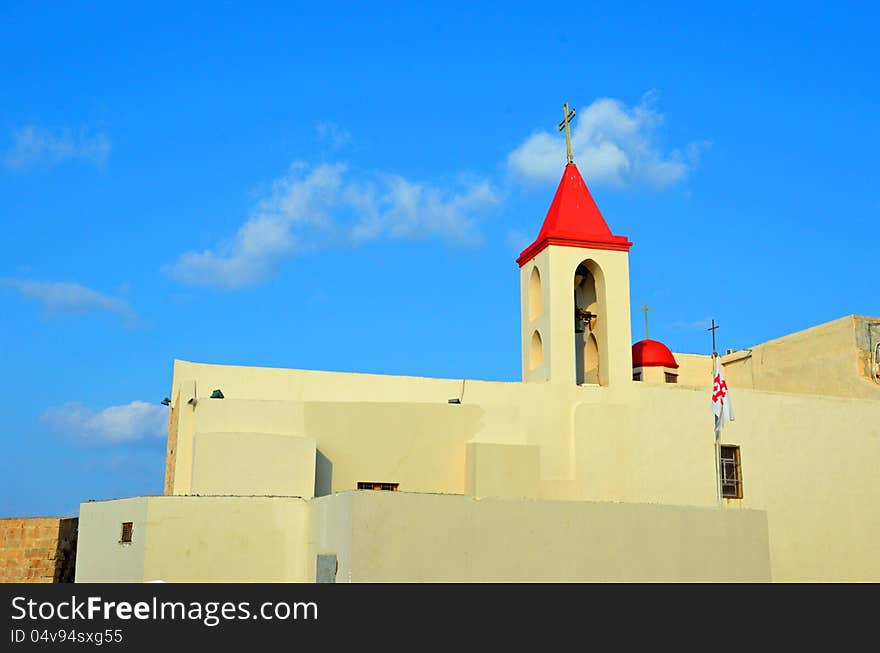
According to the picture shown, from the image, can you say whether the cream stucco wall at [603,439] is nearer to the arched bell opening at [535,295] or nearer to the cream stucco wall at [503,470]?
the cream stucco wall at [503,470]

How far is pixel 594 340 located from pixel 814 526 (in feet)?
18.7

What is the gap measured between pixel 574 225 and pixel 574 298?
146cm

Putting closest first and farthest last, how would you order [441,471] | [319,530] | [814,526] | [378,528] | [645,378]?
[378,528], [319,530], [441,471], [814,526], [645,378]

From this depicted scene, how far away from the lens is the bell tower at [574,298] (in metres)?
18.7

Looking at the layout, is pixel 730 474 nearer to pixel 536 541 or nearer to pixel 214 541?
pixel 536 541

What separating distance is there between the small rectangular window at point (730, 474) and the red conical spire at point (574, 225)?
14.8ft

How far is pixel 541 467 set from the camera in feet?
58.4

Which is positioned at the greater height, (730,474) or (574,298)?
(574,298)

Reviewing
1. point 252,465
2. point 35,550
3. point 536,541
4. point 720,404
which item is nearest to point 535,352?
point 720,404

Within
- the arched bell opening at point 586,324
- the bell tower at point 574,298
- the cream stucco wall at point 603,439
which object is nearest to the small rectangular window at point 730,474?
the cream stucco wall at point 603,439
